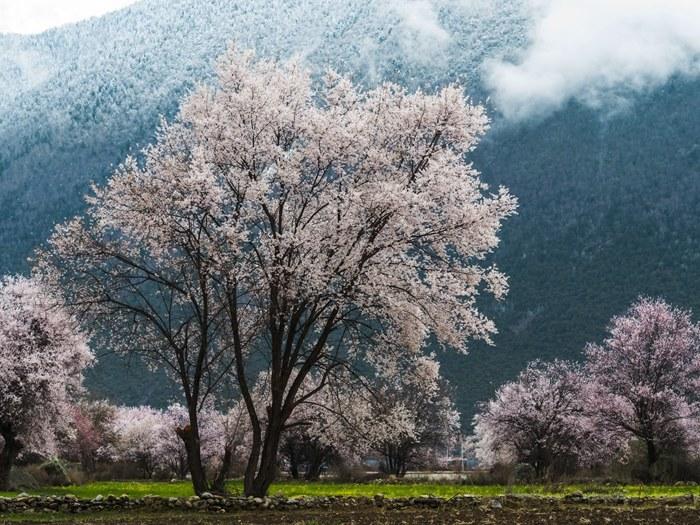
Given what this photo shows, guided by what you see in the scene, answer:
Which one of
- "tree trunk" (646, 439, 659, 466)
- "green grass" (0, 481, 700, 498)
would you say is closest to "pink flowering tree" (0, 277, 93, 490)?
"green grass" (0, 481, 700, 498)

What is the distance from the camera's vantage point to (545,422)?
6550 cm

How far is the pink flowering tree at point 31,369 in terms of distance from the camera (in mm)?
38562

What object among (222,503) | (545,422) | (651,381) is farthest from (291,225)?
(545,422)

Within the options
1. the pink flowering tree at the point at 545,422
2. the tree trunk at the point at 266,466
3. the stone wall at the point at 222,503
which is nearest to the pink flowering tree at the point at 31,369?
the tree trunk at the point at 266,466

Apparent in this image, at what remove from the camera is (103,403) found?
9188cm

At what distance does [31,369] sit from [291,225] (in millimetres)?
17981

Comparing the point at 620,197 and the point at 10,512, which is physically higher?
the point at 620,197

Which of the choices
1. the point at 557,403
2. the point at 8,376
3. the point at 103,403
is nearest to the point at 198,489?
the point at 8,376

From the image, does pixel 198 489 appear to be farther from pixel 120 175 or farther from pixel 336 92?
pixel 336 92

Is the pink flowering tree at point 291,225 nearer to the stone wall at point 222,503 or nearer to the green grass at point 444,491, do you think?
the stone wall at point 222,503

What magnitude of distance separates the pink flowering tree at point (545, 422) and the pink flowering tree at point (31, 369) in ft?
106

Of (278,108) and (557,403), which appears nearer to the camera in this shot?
(278,108)

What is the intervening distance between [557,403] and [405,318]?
4309 centimetres

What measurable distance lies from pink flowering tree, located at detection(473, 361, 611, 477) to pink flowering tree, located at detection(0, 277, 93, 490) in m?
32.5
